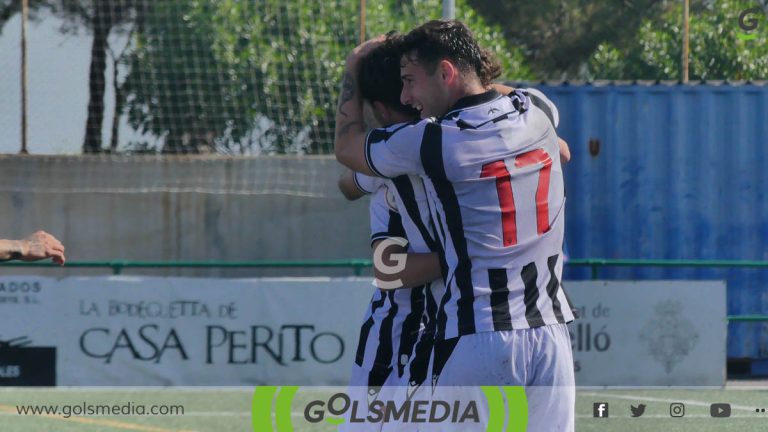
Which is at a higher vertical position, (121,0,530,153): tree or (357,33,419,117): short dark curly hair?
(121,0,530,153): tree

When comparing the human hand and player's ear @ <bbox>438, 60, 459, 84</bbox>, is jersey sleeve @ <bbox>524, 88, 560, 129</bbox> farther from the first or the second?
the human hand

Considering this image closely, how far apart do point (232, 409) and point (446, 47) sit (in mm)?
5946

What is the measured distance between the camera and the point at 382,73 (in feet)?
11.8

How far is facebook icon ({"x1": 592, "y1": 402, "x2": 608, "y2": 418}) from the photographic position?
8.31 metres

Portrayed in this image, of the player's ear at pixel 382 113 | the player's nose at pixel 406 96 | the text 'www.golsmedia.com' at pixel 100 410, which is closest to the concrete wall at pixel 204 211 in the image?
the text 'www.golsmedia.com' at pixel 100 410

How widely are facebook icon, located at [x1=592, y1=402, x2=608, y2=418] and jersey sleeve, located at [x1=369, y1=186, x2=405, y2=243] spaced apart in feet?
14.7

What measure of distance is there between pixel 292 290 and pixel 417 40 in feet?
21.4

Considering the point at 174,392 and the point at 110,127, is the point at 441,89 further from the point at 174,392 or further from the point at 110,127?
the point at 110,127

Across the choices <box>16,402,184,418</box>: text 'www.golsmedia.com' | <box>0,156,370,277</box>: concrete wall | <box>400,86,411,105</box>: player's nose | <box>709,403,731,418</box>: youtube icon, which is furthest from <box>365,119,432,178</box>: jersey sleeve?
<box>0,156,370,277</box>: concrete wall

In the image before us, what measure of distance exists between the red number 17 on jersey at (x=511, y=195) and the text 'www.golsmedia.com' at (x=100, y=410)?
19.1ft

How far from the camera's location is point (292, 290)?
9680 millimetres

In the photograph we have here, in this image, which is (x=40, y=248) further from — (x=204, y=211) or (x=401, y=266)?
(x=204, y=211)

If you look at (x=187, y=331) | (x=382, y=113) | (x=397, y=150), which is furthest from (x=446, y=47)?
(x=187, y=331)

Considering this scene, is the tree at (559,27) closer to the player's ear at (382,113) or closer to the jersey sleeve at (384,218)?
the jersey sleeve at (384,218)
